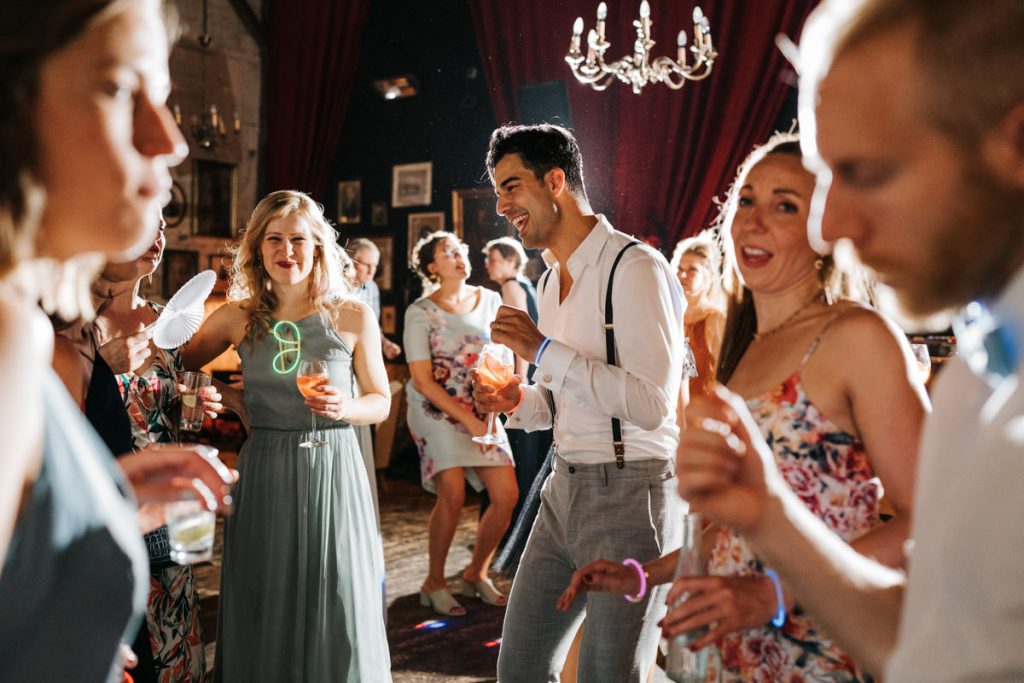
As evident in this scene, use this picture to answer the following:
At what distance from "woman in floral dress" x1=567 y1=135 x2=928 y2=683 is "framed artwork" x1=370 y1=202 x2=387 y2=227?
7467mm

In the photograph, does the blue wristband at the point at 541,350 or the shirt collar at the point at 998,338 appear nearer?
the shirt collar at the point at 998,338

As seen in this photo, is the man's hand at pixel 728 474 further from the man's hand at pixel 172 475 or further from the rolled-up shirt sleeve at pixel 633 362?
the rolled-up shirt sleeve at pixel 633 362

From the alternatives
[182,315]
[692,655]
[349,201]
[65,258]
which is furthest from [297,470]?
[349,201]

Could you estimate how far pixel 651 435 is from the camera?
2277mm

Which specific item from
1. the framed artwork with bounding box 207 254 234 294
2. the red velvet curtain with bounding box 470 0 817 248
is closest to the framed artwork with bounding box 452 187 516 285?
the red velvet curtain with bounding box 470 0 817 248

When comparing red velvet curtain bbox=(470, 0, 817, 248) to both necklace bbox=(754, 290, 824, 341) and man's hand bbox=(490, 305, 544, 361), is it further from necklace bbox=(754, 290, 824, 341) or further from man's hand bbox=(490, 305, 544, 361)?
necklace bbox=(754, 290, 824, 341)

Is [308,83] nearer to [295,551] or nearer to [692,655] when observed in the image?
[295,551]

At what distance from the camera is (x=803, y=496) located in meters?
1.45

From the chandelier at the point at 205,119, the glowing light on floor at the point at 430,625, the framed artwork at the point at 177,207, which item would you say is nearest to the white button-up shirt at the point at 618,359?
the glowing light on floor at the point at 430,625

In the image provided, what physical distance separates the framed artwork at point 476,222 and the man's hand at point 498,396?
216 inches

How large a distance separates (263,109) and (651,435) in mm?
8519

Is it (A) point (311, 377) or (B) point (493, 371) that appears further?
(A) point (311, 377)

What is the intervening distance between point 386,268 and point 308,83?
224 cm

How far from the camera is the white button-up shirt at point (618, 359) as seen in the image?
220 cm
